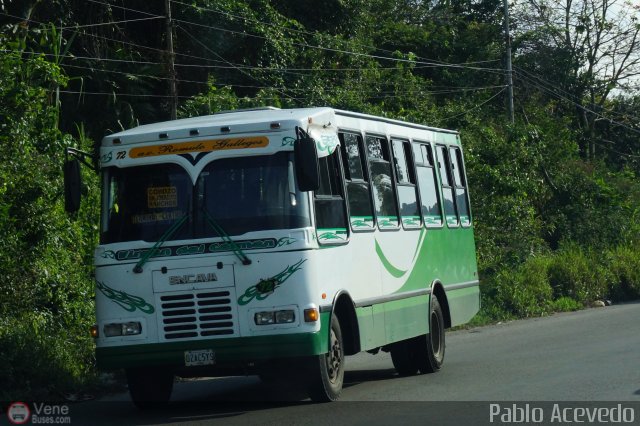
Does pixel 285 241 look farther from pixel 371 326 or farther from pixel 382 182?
pixel 382 182

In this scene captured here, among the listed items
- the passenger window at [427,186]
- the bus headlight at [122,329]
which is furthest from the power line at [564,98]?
the bus headlight at [122,329]

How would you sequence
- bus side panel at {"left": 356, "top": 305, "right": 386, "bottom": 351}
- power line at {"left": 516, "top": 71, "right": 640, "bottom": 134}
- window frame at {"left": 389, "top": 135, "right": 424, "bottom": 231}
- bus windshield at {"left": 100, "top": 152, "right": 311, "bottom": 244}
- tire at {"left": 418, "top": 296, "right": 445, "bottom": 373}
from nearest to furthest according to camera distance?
bus windshield at {"left": 100, "top": 152, "right": 311, "bottom": 244}, bus side panel at {"left": 356, "top": 305, "right": 386, "bottom": 351}, window frame at {"left": 389, "top": 135, "right": 424, "bottom": 231}, tire at {"left": 418, "top": 296, "right": 445, "bottom": 373}, power line at {"left": 516, "top": 71, "right": 640, "bottom": 134}

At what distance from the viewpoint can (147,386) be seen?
10539 mm

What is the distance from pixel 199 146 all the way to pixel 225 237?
3.15 ft

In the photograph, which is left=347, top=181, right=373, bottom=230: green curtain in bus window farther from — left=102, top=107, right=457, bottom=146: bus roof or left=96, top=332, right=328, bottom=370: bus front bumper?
left=96, top=332, right=328, bottom=370: bus front bumper

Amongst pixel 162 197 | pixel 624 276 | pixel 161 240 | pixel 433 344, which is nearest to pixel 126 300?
pixel 161 240

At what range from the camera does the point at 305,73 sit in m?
27.7

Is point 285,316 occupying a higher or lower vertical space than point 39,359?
higher

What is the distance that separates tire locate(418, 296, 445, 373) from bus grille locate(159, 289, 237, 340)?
406 cm

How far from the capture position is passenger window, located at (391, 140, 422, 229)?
42.1ft

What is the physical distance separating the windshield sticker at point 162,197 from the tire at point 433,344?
4.39m

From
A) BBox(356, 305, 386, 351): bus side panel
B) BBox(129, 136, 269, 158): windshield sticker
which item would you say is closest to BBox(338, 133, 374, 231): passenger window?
BBox(356, 305, 386, 351): bus side panel

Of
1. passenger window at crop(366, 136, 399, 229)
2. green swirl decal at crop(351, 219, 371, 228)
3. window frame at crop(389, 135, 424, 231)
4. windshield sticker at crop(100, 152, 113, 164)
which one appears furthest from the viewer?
window frame at crop(389, 135, 424, 231)

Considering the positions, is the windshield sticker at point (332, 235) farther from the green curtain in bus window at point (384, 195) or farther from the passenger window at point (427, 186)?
the passenger window at point (427, 186)
